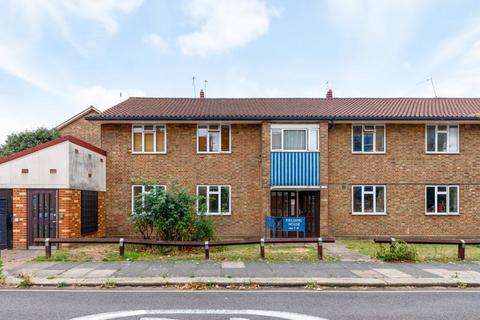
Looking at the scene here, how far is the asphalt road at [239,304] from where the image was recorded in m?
6.27

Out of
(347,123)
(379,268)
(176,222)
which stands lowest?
(379,268)

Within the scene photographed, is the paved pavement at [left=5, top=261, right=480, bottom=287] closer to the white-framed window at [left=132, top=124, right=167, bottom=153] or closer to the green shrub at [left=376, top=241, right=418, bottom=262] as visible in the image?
the green shrub at [left=376, top=241, right=418, bottom=262]

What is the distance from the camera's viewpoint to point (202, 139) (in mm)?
17266

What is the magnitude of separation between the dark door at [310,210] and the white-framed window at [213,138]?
395 cm

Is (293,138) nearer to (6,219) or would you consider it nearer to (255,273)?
(255,273)

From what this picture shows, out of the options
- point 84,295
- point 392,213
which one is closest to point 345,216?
point 392,213

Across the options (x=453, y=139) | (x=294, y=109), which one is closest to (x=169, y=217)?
(x=294, y=109)

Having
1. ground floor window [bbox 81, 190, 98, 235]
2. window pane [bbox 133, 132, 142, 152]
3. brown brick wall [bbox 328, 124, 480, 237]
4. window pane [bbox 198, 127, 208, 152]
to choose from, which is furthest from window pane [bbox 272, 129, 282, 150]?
ground floor window [bbox 81, 190, 98, 235]

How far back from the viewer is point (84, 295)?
Answer: 761cm

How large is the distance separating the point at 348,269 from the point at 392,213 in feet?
26.2

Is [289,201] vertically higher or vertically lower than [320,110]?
lower

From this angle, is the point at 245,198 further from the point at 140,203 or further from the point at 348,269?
the point at 348,269

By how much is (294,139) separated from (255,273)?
330 inches

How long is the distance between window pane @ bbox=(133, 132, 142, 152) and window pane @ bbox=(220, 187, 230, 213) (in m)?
4.01
